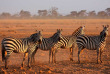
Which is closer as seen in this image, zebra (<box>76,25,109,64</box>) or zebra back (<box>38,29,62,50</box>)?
zebra (<box>76,25,109,64</box>)

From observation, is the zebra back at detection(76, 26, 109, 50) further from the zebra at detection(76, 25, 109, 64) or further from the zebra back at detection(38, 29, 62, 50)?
the zebra back at detection(38, 29, 62, 50)

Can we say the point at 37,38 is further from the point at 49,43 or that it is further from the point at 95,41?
the point at 95,41

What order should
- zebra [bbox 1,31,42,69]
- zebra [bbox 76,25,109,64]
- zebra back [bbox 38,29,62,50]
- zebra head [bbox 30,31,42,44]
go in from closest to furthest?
zebra [bbox 1,31,42,69]
zebra head [bbox 30,31,42,44]
zebra [bbox 76,25,109,64]
zebra back [bbox 38,29,62,50]

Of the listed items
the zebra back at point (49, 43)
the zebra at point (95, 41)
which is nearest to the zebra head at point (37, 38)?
the zebra back at point (49, 43)

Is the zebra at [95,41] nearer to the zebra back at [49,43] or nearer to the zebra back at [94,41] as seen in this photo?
the zebra back at [94,41]

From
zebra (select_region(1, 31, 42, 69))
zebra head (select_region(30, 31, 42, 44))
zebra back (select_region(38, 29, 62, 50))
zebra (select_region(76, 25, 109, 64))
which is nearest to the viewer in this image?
zebra (select_region(1, 31, 42, 69))

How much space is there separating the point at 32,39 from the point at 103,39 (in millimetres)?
3454

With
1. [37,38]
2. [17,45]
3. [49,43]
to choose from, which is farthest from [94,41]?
[17,45]

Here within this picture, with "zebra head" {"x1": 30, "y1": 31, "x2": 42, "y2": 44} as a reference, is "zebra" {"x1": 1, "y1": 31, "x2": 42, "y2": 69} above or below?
below

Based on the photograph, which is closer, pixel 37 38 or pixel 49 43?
pixel 37 38

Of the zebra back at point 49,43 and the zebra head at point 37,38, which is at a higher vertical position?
the zebra head at point 37,38

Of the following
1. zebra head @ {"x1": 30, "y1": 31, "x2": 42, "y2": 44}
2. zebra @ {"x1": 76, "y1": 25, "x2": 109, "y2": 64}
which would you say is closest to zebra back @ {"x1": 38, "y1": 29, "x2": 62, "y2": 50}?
zebra head @ {"x1": 30, "y1": 31, "x2": 42, "y2": 44}

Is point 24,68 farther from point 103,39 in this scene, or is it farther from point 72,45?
point 103,39

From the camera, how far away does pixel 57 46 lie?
9.17m
